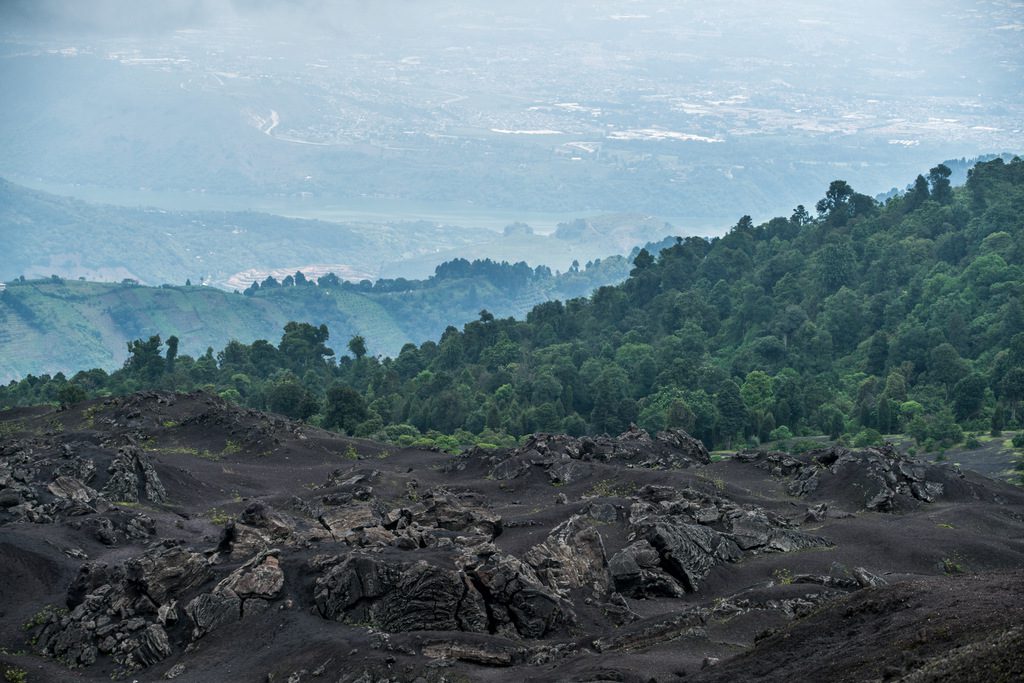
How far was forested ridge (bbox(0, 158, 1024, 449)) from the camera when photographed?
93.6 metres

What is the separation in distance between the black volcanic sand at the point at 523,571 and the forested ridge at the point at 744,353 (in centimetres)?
3320

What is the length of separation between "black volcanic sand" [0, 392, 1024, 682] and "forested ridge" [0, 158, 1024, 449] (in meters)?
33.2

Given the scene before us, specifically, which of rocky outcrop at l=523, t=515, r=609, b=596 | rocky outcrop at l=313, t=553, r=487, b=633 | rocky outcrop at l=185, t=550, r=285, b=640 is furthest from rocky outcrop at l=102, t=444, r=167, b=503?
rocky outcrop at l=523, t=515, r=609, b=596

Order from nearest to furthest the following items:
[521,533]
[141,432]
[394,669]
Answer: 1. [394,669]
2. [521,533]
3. [141,432]

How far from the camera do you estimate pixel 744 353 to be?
11838 cm

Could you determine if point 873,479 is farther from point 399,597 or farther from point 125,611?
point 125,611

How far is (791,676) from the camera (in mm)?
24672

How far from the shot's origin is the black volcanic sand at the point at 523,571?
26.9 m

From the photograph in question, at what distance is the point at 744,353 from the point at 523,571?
86315 mm

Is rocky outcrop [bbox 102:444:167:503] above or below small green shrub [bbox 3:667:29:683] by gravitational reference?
above

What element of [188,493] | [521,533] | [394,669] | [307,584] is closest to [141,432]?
[188,493]

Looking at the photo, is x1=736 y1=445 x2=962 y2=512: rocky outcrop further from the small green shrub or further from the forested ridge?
the small green shrub

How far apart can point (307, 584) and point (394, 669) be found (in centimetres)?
592

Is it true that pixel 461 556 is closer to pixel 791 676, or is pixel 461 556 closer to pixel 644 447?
pixel 791 676
